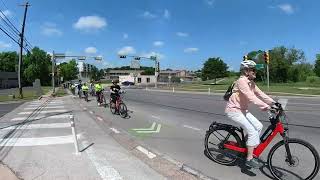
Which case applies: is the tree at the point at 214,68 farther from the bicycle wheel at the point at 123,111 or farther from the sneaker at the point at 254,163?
the sneaker at the point at 254,163

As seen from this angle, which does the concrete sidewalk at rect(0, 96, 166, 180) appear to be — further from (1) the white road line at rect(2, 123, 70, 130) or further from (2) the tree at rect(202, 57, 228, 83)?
(2) the tree at rect(202, 57, 228, 83)

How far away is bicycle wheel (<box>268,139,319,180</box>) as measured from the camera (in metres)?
6.86

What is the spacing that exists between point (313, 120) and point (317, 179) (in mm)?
10177

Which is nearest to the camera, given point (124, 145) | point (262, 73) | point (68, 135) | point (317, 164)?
point (317, 164)

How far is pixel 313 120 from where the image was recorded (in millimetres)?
16688

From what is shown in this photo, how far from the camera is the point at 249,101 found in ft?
24.7

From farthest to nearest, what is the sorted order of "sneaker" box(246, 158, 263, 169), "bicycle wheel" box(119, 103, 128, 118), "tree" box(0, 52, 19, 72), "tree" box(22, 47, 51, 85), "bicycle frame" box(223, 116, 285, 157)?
"tree" box(0, 52, 19, 72), "tree" box(22, 47, 51, 85), "bicycle wheel" box(119, 103, 128, 118), "sneaker" box(246, 158, 263, 169), "bicycle frame" box(223, 116, 285, 157)

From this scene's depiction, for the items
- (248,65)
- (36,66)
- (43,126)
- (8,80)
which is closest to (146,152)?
(248,65)

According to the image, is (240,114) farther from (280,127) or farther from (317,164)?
(317,164)

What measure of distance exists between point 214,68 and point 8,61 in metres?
79.5

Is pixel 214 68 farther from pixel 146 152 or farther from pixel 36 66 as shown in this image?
pixel 146 152

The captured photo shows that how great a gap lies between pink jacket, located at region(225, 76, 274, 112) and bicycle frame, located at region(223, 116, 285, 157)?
0.36 metres

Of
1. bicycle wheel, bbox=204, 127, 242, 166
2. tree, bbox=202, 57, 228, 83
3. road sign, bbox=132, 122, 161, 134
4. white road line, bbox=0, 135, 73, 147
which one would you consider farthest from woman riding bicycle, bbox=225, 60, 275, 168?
tree, bbox=202, 57, 228, 83

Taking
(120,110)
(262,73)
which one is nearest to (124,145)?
(120,110)
